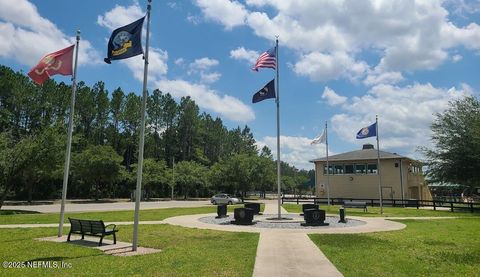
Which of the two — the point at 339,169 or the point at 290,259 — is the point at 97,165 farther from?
the point at 290,259

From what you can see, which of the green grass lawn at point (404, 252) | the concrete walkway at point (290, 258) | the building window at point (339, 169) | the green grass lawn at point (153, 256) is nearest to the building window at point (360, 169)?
the building window at point (339, 169)

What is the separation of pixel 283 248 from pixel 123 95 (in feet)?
240

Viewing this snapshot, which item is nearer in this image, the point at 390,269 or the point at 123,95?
the point at 390,269

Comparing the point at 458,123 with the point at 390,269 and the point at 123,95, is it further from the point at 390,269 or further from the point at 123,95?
the point at 123,95

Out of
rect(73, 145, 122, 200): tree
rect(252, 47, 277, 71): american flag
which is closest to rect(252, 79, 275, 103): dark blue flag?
rect(252, 47, 277, 71): american flag

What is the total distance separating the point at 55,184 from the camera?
206ft

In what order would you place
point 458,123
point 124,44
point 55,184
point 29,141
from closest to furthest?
point 124,44 < point 29,141 < point 458,123 < point 55,184

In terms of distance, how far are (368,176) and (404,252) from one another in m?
37.6

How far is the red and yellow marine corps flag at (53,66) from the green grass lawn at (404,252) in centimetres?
1094

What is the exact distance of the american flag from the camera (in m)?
22.4

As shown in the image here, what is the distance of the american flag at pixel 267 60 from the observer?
2239 centimetres

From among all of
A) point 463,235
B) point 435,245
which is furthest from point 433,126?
point 435,245

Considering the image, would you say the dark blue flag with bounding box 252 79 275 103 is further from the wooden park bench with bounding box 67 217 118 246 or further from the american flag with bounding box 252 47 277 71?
the wooden park bench with bounding box 67 217 118 246

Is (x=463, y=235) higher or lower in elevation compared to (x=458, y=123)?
lower
